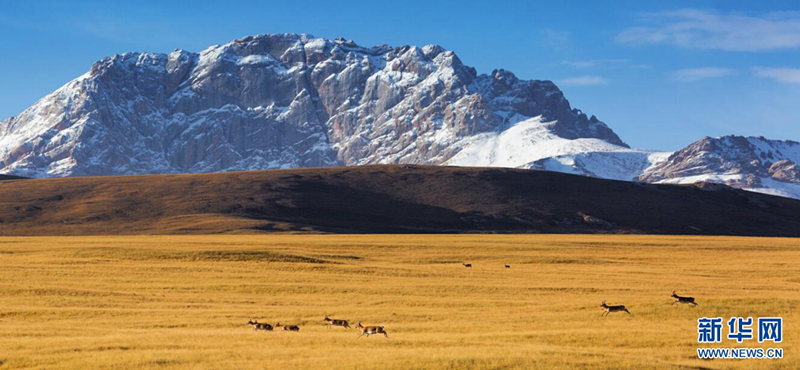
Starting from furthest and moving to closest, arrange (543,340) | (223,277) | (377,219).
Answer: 1. (377,219)
2. (223,277)
3. (543,340)

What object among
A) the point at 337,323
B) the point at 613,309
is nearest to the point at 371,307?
the point at 337,323

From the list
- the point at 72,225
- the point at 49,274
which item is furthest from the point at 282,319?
the point at 72,225

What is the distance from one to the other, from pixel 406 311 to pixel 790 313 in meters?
19.0

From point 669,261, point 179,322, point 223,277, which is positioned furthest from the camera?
point 669,261

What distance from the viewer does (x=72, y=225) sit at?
182875mm

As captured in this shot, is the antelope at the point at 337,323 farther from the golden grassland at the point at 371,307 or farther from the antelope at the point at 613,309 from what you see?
the antelope at the point at 613,309

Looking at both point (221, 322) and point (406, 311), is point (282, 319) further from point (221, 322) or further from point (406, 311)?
point (406, 311)

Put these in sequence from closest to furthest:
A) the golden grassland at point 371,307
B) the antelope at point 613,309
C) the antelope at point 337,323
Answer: the golden grassland at point 371,307, the antelope at point 337,323, the antelope at point 613,309

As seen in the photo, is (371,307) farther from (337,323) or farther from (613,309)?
(613,309)

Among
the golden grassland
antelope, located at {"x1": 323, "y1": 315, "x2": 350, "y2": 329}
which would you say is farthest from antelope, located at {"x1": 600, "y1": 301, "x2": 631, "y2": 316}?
antelope, located at {"x1": 323, "y1": 315, "x2": 350, "y2": 329}

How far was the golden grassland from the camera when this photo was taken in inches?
1455

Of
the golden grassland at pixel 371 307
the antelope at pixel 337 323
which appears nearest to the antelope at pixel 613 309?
the golden grassland at pixel 371 307

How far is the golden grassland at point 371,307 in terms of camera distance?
37.0 metres

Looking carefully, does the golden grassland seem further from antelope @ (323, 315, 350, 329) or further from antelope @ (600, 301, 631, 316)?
antelope @ (600, 301, 631, 316)
